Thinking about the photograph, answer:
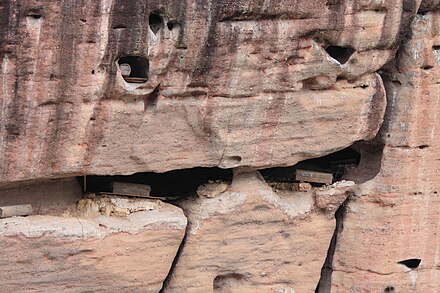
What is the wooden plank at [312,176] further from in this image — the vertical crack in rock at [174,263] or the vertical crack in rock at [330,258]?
the vertical crack in rock at [174,263]

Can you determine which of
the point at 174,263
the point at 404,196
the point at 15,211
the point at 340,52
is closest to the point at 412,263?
the point at 404,196

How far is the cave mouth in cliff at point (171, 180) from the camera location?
266 inches

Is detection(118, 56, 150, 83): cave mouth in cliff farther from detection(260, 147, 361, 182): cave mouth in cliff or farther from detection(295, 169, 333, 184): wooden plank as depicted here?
detection(295, 169, 333, 184): wooden plank

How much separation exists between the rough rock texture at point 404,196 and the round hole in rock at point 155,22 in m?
1.80

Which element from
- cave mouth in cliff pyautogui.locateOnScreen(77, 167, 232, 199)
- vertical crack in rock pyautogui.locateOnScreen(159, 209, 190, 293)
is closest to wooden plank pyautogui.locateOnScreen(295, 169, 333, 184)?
cave mouth in cliff pyautogui.locateOnScreen(77, 167, 232, 199)

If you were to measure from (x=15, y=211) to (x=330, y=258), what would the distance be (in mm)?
2348

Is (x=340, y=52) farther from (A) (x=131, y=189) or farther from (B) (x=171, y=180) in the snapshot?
(A) (x=131, y=189)

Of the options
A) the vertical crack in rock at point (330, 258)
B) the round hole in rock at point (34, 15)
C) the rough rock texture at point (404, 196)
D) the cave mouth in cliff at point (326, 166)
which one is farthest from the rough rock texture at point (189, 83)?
the vertical crack in rock at point (330, 258)

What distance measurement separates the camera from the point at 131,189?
663 cm

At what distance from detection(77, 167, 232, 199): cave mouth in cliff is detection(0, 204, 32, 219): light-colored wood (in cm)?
56

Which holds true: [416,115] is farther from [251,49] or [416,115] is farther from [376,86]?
[251,49]

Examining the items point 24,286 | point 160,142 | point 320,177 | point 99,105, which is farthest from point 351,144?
point 24,286

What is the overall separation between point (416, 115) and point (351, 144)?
1.56 feet

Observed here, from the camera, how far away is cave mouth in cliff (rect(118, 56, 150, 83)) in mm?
6098
